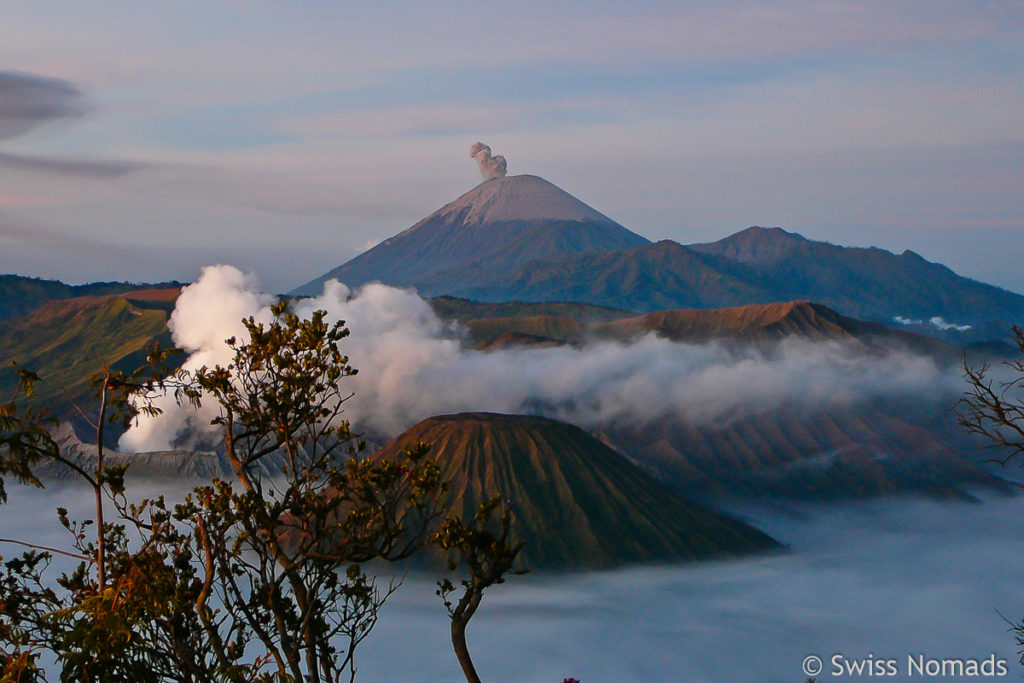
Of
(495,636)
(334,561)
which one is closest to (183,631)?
(334,561)

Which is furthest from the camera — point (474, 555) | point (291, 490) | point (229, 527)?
point (474, 555)

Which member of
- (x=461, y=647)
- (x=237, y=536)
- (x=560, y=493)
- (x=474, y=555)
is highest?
(x=237, y=536)

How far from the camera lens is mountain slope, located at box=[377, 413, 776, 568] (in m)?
168

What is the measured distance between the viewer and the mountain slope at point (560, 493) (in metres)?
168

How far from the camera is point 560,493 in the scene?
564 feet

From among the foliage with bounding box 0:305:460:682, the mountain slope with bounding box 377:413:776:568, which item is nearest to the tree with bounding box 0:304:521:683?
the foliage with bounding box 0:305:460:682

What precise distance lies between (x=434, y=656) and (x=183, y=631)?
149 meters

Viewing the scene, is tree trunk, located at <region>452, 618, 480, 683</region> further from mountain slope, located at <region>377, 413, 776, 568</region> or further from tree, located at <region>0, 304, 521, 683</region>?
mountain slope, located at <region>377, 413, 776, 568</region>

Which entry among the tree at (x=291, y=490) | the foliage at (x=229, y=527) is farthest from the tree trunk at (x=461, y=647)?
the tree at (x=291, y=490)

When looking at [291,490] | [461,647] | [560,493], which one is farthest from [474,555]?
[560,493]

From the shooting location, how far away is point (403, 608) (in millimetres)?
185875

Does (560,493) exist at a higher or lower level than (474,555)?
lower

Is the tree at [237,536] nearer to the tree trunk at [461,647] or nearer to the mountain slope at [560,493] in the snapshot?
the tree trunk at [461,647]

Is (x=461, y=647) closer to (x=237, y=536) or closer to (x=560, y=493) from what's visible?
(x=237, y=536)
